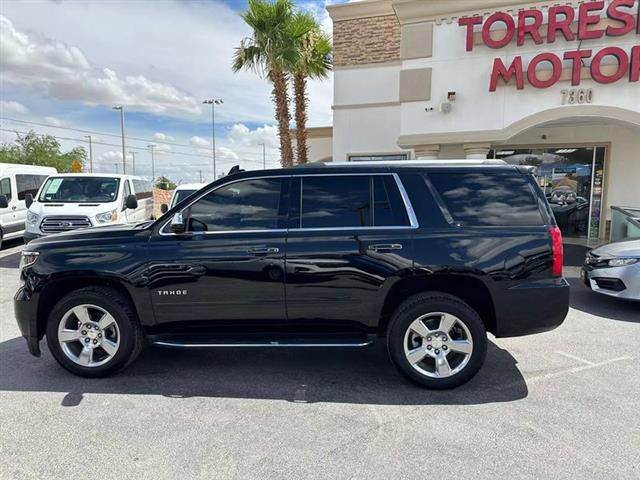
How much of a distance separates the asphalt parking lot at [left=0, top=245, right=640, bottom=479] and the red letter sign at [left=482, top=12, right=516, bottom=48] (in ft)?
25.2

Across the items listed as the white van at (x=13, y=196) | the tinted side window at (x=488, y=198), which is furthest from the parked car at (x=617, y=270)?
the white van at (x=13, y=196)

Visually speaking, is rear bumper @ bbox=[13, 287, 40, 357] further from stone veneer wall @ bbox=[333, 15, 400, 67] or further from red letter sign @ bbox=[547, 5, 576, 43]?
stone veneer wall @ bbox=[333, 15, 400, 67]

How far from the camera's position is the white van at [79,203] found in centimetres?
852

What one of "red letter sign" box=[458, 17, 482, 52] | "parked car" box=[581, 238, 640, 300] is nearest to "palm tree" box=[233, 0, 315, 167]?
"red letter sign" box=[458, 17, 482, 52]

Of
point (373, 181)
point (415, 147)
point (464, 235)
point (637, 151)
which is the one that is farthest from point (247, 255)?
point (637, 151)

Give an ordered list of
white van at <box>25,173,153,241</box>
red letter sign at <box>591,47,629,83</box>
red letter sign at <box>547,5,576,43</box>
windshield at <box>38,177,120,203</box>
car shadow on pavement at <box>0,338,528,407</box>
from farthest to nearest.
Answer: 1. windshield at <box>38,177,120,203</box>
2. red letter sign at <box>547,5,576,43</box>
3. red letter sign at <box>591,47,629,83</box>
4. white van at <box>25,173,153,241</box>
5. car shadow on pavement at <box>0,338,528,407</box>

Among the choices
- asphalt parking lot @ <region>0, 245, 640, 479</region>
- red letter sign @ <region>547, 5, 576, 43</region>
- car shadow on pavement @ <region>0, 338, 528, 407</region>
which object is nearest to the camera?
asphalt parking lot @ <region>0, 245, 640, 479</region>

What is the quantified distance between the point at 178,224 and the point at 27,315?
160 centimetres

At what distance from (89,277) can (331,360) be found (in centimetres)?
238

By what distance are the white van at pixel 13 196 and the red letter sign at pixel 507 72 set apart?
12.0m

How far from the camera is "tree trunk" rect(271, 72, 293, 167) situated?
1359 centimetres

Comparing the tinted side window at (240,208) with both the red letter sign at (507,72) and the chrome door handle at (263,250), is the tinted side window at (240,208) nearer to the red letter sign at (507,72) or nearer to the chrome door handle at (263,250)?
the chrome door handle at (263,250)

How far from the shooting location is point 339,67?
12.7 meters

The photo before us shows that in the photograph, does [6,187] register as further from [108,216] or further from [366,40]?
[366,40]
